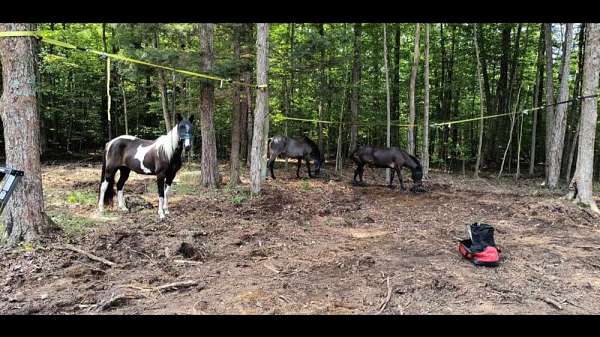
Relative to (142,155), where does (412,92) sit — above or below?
above

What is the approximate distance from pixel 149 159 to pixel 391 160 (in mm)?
7451

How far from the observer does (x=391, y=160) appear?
39.8ft

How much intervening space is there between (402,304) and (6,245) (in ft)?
16.1

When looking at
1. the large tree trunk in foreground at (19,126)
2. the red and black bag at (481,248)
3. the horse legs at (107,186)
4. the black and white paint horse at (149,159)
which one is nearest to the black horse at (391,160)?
the red and black bag at (481,248)

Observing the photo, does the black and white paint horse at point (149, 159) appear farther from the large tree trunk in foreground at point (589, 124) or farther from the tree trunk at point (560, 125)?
the tree trunk at point (560, 125)

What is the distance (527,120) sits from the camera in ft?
71.1

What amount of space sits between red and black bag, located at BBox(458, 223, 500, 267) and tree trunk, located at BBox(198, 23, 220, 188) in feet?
22.5

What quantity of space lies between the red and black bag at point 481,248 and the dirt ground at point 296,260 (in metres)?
0.12

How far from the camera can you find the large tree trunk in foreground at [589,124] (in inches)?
321

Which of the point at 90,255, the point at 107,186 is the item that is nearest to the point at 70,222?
the point at 107,186

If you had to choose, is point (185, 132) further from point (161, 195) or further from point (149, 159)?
point (161, 195)
